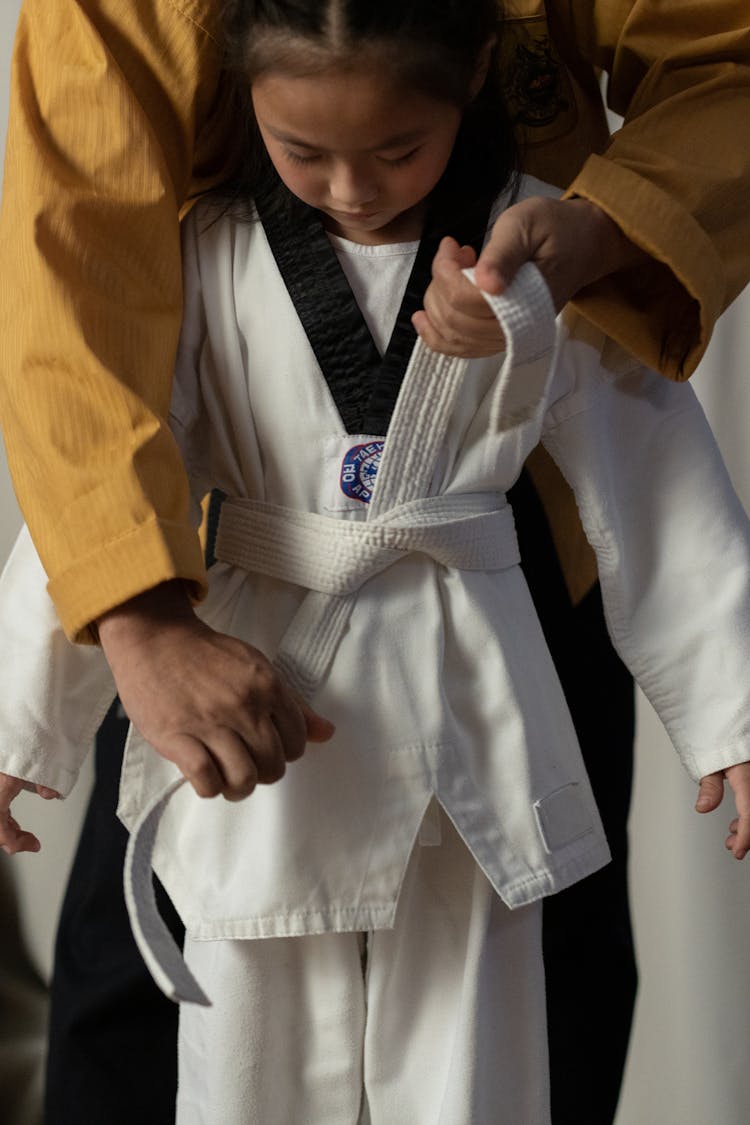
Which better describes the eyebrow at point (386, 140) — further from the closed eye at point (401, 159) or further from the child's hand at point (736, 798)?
the child's hand at point (736, 798)

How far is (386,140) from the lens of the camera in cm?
63

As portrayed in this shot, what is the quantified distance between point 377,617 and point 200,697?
13 centimetres

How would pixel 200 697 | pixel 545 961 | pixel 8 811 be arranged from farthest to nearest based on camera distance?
1. pixel 545 961
2. pixel 8 811
3. pixel 200 697

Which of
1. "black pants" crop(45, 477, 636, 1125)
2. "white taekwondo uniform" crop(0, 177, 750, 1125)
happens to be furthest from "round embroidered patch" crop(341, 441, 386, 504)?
"black pants" crop(45, 477, 636, 1125)

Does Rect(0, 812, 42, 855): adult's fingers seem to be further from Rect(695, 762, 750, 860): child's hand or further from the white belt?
Rect(695, 762, 750, 860): child's hand

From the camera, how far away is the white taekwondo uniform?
2.24 feet

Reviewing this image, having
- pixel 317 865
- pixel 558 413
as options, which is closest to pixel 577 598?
pixel 558 413

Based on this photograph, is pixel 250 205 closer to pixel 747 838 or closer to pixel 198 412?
pixel 198 412

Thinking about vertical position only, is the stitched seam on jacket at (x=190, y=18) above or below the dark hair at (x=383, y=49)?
above

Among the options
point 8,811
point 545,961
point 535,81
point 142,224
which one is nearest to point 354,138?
point 142,224

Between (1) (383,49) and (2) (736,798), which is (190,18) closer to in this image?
(1) (383,49)

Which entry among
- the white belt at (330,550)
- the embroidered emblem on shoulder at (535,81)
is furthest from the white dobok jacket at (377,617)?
the embroidered emblem on shoulder at (535,81)

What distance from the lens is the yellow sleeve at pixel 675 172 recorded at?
2.23ft

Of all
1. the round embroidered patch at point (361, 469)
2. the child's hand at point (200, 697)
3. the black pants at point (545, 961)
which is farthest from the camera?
the black pants at point (545, 961)
